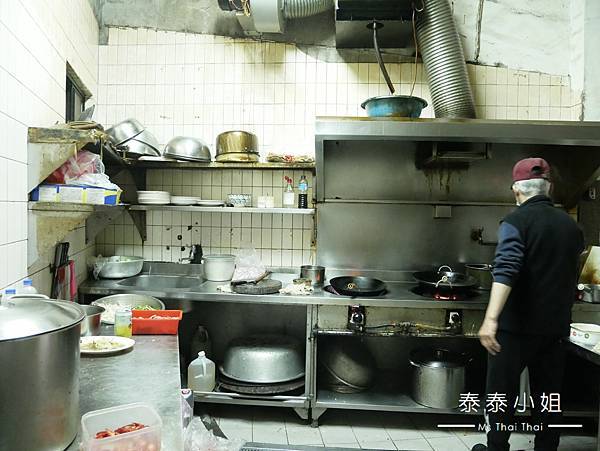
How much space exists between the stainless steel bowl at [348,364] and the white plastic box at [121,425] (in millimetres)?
1982

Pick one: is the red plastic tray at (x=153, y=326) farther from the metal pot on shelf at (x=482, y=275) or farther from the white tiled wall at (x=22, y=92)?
the metal pot on shelf at (x=482, y=275)

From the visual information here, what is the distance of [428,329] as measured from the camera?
2674 mm

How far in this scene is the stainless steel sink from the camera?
3107mm

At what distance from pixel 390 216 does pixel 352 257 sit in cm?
43

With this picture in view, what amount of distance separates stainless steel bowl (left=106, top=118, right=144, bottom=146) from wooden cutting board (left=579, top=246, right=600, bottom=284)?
10.4 feet

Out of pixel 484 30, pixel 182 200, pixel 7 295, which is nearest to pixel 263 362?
pixel 182 200

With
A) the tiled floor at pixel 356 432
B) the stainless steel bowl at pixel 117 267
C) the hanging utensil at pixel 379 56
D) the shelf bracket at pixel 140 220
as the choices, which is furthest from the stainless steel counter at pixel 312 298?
the hanging utensil at pixel 379 56

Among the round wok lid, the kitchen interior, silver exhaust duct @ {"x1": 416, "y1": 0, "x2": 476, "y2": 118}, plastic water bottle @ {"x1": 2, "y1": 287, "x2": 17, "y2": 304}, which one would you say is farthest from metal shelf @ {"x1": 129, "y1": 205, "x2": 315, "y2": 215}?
plastic water bottle @ {"x1": 2, "y1": 287, "x2": 17, "y2": 304}

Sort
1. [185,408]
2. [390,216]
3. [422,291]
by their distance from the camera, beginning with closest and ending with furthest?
1. [185,408]
2. [422,291]
3. [390,216]

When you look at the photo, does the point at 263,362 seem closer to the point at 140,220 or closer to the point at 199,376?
the point at 199,376

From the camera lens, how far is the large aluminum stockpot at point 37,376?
2.81ft

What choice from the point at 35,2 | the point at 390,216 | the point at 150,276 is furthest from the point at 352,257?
the point at 35,2

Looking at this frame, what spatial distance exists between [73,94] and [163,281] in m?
1.45

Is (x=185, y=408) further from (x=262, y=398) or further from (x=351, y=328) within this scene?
(x=351, y=328)
